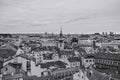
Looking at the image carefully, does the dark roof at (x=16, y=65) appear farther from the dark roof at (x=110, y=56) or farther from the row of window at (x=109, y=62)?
the dark roof at (x=110, y=56)

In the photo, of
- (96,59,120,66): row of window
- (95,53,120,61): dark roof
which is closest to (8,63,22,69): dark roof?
(96,59,120,66): row of window

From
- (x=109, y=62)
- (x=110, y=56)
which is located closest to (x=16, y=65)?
(x=109, y=62)

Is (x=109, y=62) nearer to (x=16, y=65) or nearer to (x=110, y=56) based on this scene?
(x=110, y=56)

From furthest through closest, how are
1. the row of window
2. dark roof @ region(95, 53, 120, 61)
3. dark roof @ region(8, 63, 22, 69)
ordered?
dark roof @ region(95, 53, 120, 61) → the row of window → dark roof @ region(8, 63, 22, 69)

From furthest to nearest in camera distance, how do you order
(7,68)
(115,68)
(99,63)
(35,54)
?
(35,54), (99,63), (115,68), (7,68)

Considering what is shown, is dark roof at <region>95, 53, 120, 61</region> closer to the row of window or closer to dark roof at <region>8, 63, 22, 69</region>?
the row of window

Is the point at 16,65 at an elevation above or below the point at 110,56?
below

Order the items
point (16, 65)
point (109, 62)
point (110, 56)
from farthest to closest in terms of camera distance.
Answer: point (110, 56) < point (109, 62) < point (16, 65)

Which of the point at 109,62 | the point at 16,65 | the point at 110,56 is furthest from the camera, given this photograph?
the point at 110,56

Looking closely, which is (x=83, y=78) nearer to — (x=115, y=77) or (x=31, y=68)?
(x=115, y=77)

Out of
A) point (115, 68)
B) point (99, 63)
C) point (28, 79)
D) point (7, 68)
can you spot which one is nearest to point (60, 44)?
point (99, 63)

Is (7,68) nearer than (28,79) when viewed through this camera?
No
